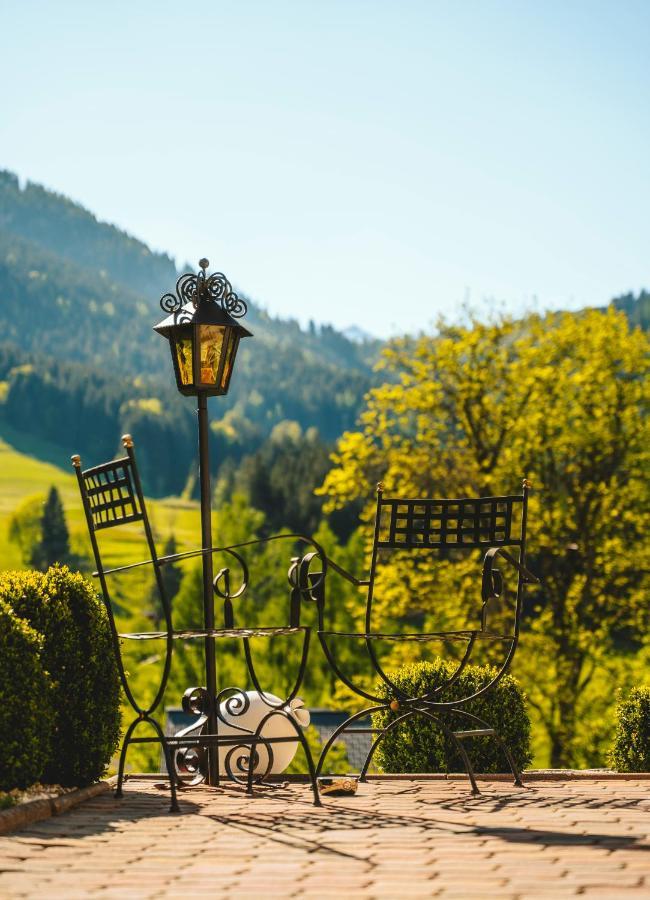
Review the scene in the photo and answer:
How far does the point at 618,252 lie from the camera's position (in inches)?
634

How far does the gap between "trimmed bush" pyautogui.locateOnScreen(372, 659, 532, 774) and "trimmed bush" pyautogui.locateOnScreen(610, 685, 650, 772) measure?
2.26ft

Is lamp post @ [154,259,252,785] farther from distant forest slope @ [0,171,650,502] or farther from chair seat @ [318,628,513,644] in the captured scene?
distant forest slope @ [0,171,650,502]

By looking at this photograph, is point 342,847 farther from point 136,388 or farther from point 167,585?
point 136,388

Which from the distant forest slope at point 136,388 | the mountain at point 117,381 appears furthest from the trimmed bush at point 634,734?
the mountain at point 117,381

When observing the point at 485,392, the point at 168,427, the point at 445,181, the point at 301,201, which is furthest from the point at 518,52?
the point at 168,427

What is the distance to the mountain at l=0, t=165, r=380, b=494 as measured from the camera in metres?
108

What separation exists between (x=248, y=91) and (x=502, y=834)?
8376 millimetres

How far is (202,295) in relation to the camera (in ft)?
19.6

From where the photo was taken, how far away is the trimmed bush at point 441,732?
21.6 ft

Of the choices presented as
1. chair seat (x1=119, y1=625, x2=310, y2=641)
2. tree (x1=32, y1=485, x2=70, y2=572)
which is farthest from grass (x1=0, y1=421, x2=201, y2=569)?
chair seat (x1=119, y1=625, x2=310, y2=641)

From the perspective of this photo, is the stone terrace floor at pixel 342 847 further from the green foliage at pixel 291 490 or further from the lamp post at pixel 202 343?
the green foliage at pixel 291 490

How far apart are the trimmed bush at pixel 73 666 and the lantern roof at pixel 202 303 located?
62.9 inches

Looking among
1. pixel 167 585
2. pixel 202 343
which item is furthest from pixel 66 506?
pixel 202 343

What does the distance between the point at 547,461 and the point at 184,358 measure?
1341 centimetres
